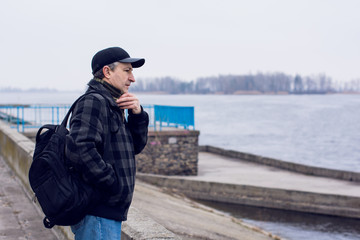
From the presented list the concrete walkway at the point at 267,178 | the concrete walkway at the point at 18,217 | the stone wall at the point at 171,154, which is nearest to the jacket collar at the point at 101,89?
the concrete walkway at the point at 18,217

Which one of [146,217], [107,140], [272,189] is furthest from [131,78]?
[272,189]

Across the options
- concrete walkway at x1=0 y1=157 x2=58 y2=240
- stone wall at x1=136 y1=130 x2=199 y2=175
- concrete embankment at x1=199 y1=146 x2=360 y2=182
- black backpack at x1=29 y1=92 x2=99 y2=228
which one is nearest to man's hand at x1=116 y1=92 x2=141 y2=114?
black backpack at x1=29 y1=92 x2=99 y2=228

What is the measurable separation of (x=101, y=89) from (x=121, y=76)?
149mm

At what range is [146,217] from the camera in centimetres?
445

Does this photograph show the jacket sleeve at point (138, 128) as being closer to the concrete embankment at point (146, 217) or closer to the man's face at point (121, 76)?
the man's face at point (121, 76)

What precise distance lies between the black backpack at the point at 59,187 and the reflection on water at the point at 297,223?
42.7 ft

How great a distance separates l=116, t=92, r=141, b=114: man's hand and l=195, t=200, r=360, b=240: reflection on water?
12.8 m

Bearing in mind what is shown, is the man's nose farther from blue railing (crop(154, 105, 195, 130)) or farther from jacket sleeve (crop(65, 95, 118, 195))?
blue railing (crop(154, 105, 195, 130))

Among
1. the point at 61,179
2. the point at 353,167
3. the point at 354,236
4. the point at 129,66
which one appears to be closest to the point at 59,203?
the point at 61,179

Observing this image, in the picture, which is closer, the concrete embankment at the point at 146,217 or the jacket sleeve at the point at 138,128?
the jacket sleeve at the point at 138,128

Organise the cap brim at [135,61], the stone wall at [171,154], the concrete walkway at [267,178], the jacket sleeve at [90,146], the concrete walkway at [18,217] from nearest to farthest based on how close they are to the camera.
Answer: the jacket sleeve at [90,146]
the cap brim at [135,61]
the concrete walkway at [18,217]
the concrete walkway at [267,178]
the stone wall at [171,154]

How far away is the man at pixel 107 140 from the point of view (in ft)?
8.34

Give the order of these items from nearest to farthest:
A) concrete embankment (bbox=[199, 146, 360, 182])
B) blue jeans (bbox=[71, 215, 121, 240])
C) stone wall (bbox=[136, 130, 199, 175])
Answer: blue jeans (bbox=[71, 215, 121, 240])
stone wall (bbox=[136, 130, 199, 175])
concrete embankment (bbox=[199, 146, 360, 182])

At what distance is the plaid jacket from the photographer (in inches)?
99.7
